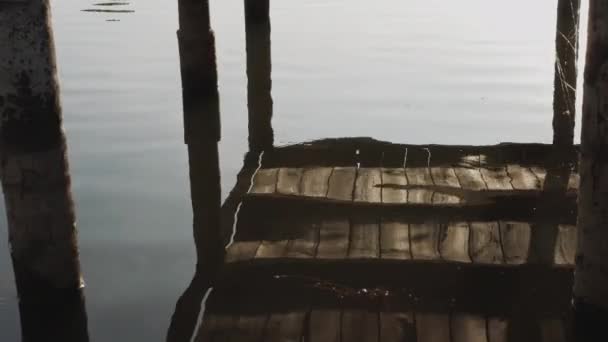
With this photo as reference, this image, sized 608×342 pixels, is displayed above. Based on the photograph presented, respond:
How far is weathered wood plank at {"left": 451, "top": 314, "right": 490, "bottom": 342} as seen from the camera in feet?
14.3

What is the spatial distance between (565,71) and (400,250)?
5.37m

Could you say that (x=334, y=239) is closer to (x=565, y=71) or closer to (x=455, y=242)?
(x=455, y=242)

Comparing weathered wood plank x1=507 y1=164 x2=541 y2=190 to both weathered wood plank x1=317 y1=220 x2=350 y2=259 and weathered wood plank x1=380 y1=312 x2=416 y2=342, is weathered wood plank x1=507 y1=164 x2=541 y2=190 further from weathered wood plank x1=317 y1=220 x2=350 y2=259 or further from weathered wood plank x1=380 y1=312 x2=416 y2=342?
weathered wood plank x1=380 y1=312 x2=416 y2=342

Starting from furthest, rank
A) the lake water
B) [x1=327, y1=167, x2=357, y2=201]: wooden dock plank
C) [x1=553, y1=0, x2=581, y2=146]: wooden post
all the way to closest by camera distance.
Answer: [x1=553, y1=0, x2=581, y2=146]: wooden post
[x1=327, y1=167, x2=357, y2=201]: wooden dock plank
the lake water

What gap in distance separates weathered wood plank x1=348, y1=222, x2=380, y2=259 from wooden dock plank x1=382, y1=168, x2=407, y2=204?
551mm

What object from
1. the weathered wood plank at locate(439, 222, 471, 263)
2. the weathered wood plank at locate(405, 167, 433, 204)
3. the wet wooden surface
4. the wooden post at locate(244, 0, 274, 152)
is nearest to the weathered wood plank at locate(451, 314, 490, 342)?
the wet wooden surface

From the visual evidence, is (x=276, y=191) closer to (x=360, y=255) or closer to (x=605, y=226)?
(x=360, y=255)

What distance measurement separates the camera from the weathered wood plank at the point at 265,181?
6.90 m

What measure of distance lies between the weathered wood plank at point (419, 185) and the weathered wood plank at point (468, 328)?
1831mm

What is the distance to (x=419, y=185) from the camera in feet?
22.4

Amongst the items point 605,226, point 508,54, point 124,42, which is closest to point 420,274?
point 605,226

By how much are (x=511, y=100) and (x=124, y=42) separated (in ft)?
27.1

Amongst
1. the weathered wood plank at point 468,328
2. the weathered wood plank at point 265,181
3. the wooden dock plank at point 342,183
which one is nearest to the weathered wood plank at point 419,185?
the wooden dock plank at point 342,183

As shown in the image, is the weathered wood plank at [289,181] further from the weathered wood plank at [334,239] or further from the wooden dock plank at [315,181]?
the weathered wood plank at [334,239]
